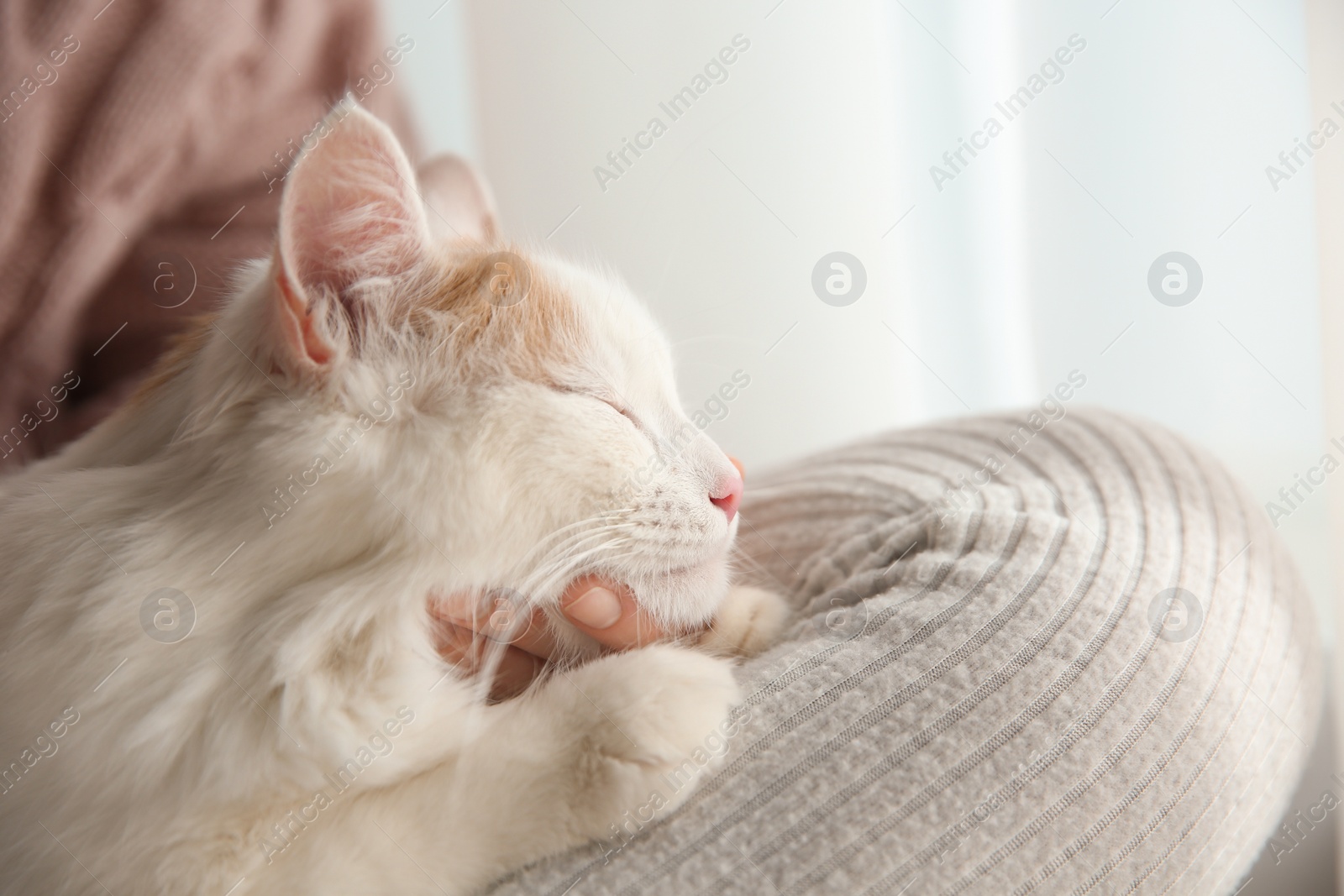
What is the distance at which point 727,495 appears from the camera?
2.90 feet

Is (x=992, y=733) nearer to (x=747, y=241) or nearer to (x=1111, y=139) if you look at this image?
(x=1111, y=139)

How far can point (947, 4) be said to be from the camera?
1542mm

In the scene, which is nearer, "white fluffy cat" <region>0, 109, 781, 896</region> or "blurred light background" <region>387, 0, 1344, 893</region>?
"white fluffy cat" <region>0, 109, 781, 896</region>

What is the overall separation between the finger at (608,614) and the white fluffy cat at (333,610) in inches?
1.1

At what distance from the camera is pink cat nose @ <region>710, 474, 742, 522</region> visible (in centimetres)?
88

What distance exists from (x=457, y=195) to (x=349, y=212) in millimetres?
471

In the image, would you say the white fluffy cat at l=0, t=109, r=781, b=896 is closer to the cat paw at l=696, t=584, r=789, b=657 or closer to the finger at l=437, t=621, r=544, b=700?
the finger at l=437, t=621, r=544, b=700

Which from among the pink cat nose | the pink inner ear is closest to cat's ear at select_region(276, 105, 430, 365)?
the pink inner ear

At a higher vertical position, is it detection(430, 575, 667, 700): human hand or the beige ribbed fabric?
the beige ribbed fabric

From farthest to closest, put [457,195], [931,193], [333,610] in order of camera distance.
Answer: [931,193]
[457,195]
[333,610]

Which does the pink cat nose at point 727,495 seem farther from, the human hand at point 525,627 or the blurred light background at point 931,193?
the blurred light background at point 931,193

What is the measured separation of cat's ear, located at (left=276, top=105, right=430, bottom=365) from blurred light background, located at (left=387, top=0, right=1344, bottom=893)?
0.43m

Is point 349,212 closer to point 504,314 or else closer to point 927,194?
point 504,314

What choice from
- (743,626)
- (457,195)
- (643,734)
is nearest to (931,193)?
(457,195)
